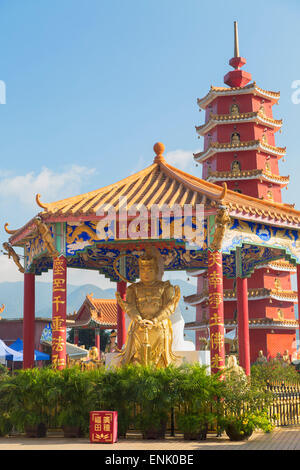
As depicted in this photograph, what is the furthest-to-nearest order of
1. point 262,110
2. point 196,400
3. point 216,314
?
point 262,110
point 216,314
point 196,400

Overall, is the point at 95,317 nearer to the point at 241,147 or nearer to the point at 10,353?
the point at 241,147

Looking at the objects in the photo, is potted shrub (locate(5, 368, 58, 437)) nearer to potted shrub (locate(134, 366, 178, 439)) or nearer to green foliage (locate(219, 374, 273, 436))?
potted shrub (locate(134, 366, 178, 439))

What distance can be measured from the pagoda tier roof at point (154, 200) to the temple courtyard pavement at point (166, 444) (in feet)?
16.8

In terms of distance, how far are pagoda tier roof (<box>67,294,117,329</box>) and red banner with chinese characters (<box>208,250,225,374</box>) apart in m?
32.5

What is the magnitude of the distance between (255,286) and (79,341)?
20848mm

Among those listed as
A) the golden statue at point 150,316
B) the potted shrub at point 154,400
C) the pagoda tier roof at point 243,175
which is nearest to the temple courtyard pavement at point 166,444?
the potted shrub at point 154,400

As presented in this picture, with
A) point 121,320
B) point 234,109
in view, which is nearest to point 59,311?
point 121,320

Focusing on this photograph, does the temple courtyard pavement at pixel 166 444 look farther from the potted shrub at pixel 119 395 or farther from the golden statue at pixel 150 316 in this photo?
the golden statue at pixel 150 316

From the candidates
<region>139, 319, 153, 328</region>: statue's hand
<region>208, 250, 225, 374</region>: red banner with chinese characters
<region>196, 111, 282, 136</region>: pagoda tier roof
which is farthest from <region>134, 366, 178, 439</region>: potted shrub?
<region>196, 111, 282, 136</region>: pagoda tier roof

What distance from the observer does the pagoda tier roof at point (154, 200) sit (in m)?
14.7

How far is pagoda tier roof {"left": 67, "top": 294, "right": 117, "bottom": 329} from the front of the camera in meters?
46.7

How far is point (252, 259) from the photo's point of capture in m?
19.0

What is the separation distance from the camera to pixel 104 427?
1213cm

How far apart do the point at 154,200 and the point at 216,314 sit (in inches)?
124
